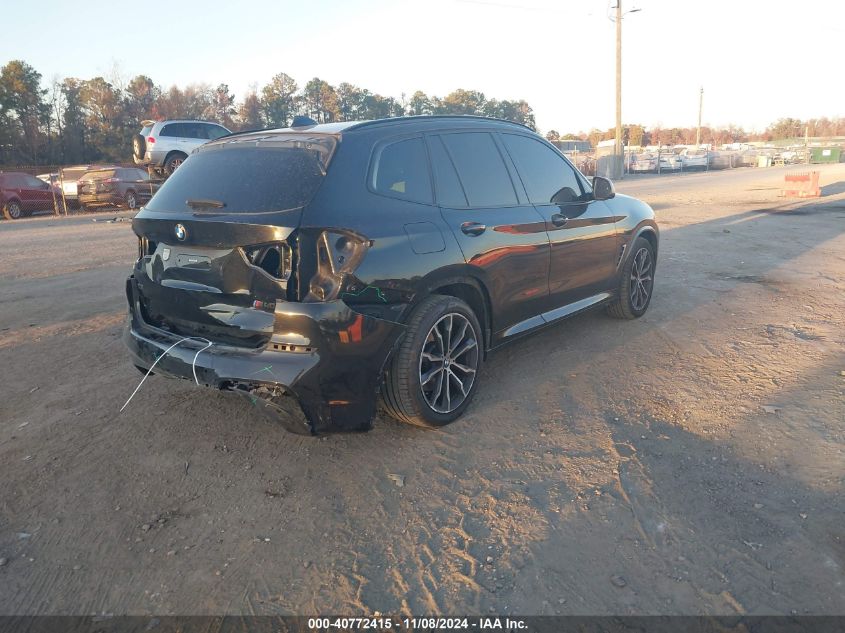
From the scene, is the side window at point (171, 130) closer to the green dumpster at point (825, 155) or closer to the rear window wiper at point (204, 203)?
the rear window wiper at point (204, 203)

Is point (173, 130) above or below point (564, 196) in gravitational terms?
above

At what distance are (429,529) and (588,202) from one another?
3.23m

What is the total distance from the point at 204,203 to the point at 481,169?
1816 mm

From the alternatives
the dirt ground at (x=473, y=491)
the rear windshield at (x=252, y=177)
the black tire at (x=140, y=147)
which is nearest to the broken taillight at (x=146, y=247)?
the rear windshield at (x=252, y=177)

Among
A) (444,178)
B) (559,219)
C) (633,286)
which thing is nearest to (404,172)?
(444,178)

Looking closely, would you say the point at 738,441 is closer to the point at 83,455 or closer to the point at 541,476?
the point at 541,476

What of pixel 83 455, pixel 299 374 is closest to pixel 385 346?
pixel 299 374

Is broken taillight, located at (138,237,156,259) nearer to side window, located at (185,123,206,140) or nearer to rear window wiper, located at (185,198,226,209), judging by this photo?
rear window wiper, located at (185,198,226,209)

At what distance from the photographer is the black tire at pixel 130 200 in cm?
1973

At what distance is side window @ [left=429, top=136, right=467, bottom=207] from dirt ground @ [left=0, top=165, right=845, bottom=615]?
1.32 metres

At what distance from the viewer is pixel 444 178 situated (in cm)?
389

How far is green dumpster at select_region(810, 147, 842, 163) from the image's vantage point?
48469 millimetres

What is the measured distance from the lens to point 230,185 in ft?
11.3

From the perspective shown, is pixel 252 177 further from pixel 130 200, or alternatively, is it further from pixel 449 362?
pixel 130 200
